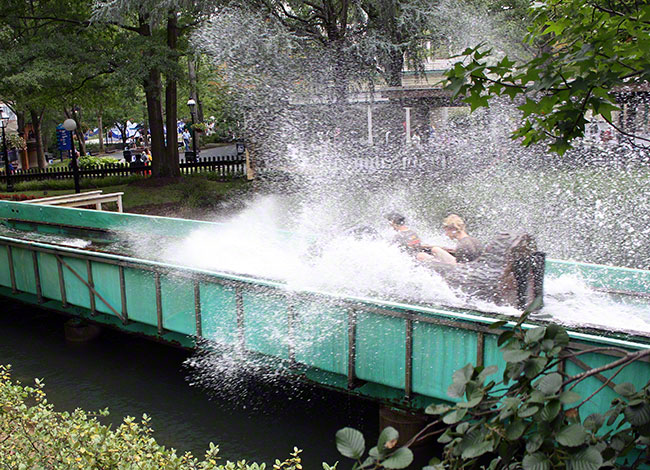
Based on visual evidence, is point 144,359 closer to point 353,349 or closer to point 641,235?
point 353,349

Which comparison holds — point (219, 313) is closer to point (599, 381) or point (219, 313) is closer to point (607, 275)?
point (599, 381)

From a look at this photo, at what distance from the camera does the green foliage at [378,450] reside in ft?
6.12

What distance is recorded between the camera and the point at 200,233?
11.0 m

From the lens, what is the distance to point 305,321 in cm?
648

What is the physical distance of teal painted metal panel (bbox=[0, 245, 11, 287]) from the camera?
9.85 metres

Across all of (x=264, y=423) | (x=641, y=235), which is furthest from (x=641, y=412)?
(x=641, y=235)

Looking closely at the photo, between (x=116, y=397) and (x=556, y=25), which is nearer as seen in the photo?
(x=556, y=25)

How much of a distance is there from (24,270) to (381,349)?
6.37m

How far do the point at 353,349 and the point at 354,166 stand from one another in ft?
44.8

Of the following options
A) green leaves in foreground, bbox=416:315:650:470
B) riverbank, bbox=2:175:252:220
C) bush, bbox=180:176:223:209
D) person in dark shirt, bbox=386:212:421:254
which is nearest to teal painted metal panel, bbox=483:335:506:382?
person in dark shirt, bbox=386:212:421:254

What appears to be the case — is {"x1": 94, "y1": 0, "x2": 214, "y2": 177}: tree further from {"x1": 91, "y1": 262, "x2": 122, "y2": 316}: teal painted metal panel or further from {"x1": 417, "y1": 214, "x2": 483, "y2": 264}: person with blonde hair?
{"x1": 417, "y1": 214, "x2": 483, "y2": 264}: person with blonde hair

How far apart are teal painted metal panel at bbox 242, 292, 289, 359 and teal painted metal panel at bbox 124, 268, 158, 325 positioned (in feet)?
5.09

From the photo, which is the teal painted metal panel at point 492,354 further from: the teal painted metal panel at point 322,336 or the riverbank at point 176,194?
the riverbank at point 176,194

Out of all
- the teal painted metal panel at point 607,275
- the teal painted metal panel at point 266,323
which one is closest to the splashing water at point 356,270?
the teal painted metal panel at point 607,275
